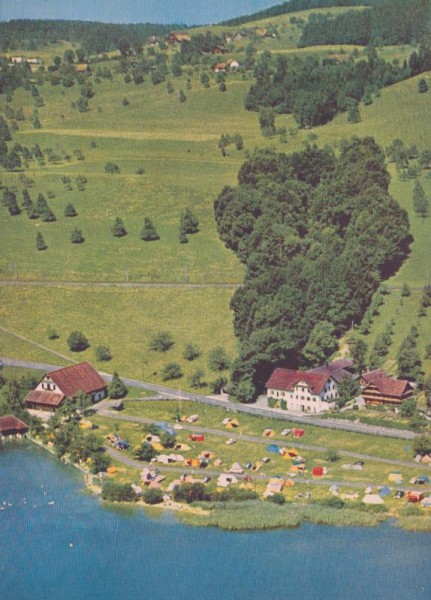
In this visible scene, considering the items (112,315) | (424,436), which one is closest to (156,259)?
(112,315)

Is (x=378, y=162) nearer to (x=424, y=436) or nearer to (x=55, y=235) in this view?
(x=55, y=235)

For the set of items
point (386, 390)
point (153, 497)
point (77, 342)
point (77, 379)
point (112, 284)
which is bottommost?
point (153, 497)

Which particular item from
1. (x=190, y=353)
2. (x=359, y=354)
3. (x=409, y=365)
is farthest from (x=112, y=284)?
(x=409, y=365)

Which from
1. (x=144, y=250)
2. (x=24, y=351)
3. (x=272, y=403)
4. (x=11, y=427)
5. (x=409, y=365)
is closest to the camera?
(x=11, y=427)

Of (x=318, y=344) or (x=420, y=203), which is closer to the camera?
(x=318, y=344)

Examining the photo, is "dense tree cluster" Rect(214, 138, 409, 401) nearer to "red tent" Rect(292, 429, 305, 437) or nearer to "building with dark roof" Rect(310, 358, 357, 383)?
"building with dark roof" Rect(310, 358, 357, 383)

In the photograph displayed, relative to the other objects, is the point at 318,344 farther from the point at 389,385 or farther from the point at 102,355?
the point at 102,355

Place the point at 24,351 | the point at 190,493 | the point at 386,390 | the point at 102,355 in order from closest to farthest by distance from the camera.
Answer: the point at 190,493 → the point at 386,390 → the point at 102,355 → the point at 24,351
